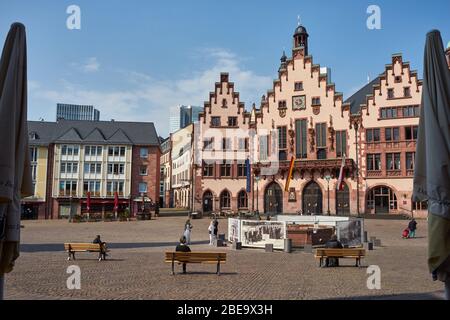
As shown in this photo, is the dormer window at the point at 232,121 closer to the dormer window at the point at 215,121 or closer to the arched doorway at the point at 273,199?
the dormer window at the point at 215,121

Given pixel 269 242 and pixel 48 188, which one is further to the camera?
pixel 48 188

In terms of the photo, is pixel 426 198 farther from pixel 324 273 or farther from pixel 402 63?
pixel 402 63

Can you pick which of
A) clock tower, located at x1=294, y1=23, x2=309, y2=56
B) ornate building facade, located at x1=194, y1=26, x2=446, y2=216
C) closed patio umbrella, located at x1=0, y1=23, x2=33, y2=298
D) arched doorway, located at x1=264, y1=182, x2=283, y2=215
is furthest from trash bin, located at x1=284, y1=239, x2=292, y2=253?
clock tower, located at x1=294, y1=23, x2=309, y2=56

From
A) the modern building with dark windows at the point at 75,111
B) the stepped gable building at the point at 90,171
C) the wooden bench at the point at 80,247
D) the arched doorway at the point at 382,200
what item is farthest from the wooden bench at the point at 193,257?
the modern building with dark windows at the point at 75,111

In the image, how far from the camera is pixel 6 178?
17.4 ft

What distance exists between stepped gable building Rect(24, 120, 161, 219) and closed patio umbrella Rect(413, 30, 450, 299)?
54559 mm

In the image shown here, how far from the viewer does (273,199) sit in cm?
5503

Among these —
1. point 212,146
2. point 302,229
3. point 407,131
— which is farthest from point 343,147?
point 302,229

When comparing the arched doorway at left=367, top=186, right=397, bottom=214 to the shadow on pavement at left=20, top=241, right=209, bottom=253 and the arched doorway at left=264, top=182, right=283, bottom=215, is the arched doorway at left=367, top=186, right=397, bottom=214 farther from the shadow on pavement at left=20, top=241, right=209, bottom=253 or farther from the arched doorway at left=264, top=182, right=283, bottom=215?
the shadow on pavement at left=20, top=241, right=209, bottom=253

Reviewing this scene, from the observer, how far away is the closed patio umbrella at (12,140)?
17.5 feet

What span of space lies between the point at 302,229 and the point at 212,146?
3454cm

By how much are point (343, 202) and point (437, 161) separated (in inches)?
1857

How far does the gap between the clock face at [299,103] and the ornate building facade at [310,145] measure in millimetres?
137

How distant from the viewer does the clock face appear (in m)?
54.2
